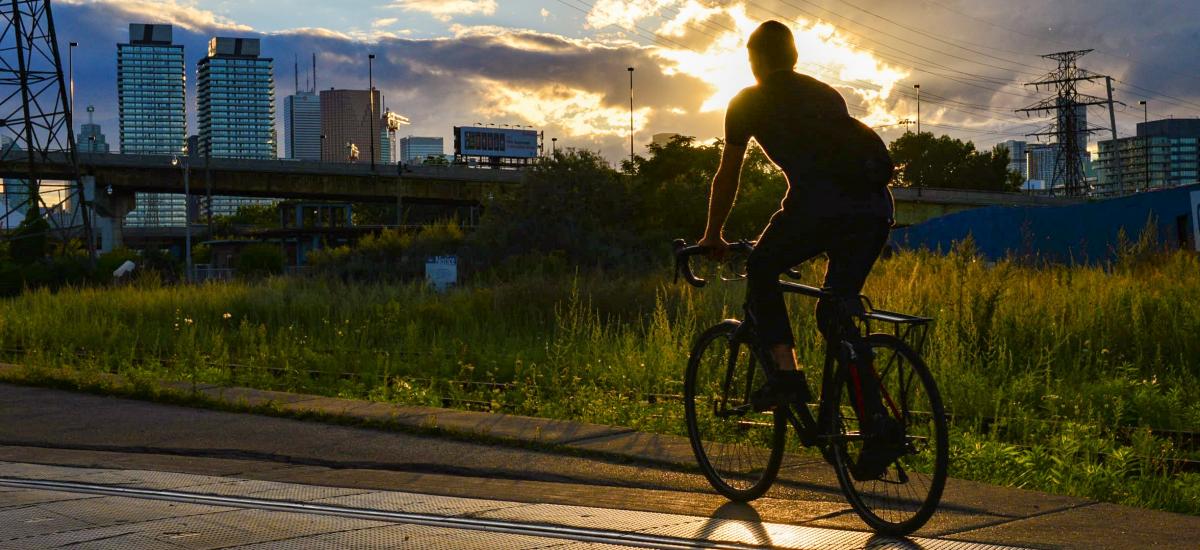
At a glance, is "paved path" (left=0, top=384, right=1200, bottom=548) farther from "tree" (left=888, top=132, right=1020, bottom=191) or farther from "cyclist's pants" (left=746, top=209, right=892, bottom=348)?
"tree" (left=888, top=132, right=1020, bottom=191)

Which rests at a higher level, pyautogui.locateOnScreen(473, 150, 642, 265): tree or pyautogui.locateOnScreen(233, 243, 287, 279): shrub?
pyautogui.locateOnScreen(473, 150, 642, 265): tree

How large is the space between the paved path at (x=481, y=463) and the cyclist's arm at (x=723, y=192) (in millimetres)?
1230

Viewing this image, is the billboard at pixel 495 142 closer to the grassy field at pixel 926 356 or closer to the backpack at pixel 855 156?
the grassy field at pixel 926 356

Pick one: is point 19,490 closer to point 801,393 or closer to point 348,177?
point 801,393

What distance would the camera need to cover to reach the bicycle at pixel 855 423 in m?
4.46

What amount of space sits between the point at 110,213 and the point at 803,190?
3672 inches

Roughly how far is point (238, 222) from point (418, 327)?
590 ft

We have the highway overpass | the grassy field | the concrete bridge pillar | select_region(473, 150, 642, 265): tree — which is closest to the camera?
the grassy field

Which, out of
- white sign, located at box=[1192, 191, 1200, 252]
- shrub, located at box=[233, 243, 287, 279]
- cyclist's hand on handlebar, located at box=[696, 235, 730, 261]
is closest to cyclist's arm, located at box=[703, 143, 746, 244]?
cyclist's hand on handlebar, located at box=[696, 235, 730, 261]

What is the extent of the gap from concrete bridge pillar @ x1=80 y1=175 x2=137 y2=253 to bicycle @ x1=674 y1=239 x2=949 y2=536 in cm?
8672

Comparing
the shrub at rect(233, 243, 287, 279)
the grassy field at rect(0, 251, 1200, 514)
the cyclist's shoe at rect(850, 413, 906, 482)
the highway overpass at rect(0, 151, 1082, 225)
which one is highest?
the highway overpass at rect(0, 151, 1082, 225)

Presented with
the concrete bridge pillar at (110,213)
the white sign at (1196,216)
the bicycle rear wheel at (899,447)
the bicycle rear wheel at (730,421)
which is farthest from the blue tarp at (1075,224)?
Answer: the concrete bridge pillar at (110,213)

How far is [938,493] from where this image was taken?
14.4 feet

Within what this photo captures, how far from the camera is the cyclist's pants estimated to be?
4.77 m
